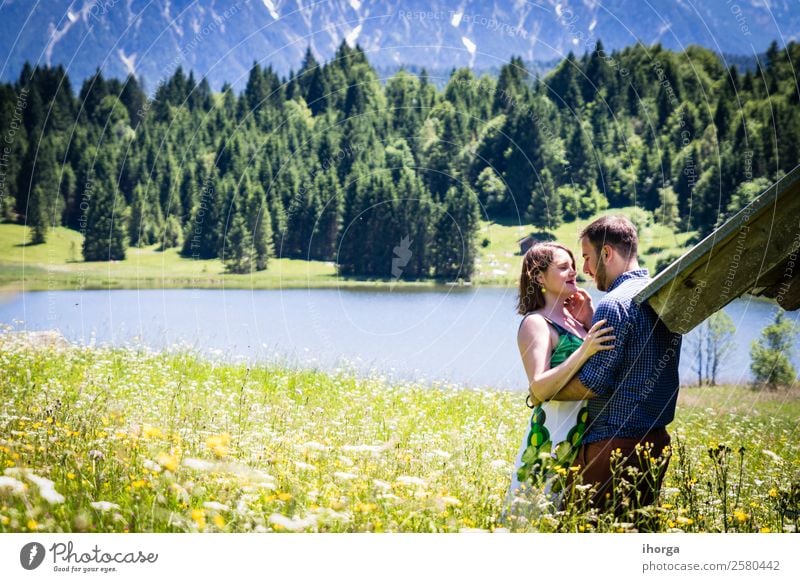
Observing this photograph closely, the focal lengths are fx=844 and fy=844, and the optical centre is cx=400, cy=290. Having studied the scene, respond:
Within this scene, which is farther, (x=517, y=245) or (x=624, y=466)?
(x=517, y=245)

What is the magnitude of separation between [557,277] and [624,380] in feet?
2.11

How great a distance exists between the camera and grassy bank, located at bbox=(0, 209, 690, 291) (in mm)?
23609

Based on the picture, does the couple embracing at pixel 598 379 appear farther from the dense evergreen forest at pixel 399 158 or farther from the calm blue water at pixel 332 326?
the dense evergreen forest at pixel 399 158

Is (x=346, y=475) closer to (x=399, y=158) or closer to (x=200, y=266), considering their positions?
(x=399, y=158)

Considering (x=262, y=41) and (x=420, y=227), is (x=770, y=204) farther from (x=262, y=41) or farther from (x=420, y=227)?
(x=262, y=41)

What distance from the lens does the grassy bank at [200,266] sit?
23609 millimetres

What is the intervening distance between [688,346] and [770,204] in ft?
43.3

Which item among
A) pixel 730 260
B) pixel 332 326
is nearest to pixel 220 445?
pixel 730 260

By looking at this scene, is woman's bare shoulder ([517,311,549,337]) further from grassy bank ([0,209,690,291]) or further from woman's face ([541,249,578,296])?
grassy bank ([0,209,690,291])

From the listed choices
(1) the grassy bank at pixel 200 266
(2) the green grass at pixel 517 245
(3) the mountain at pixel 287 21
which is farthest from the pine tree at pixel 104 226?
(2) the green grass at pixel 517 245

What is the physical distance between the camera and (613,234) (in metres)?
4.30

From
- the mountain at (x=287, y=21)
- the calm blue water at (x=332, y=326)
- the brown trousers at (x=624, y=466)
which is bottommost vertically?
the calm blue water at (x=332, y=326)

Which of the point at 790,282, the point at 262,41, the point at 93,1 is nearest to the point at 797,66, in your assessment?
the point at 262,41
